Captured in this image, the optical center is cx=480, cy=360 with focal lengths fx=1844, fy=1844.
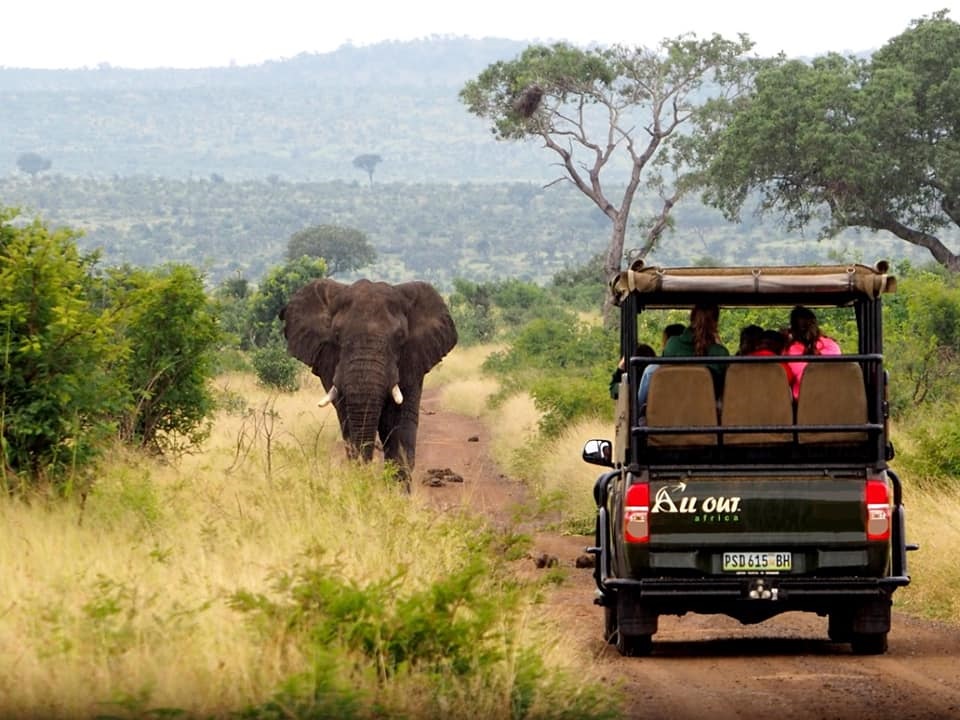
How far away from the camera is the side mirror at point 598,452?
10.8 metres

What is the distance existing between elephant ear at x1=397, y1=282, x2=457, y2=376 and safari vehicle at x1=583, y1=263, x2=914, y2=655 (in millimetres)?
8717

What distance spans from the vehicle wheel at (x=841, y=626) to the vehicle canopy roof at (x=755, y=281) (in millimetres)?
1779

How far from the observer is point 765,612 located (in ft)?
32.9

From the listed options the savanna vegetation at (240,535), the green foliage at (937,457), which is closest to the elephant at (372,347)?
the savanna vegetation at (240,535)

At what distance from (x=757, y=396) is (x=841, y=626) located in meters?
1.53

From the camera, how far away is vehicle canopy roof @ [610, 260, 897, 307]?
10.1 meters

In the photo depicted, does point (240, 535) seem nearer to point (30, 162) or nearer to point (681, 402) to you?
point (681, 402)

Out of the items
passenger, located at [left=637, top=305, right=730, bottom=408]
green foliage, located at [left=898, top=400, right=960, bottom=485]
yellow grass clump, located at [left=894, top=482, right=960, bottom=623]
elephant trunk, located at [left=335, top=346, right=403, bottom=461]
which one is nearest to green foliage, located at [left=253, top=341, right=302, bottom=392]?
elephant trunk, located at [left=335, top=346, right=403, bottom=461]

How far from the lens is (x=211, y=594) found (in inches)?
340

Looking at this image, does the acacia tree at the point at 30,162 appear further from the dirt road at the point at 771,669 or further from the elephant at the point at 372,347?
the dirt road at the point at 771,669

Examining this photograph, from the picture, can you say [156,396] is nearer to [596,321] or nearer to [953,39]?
[953,39]

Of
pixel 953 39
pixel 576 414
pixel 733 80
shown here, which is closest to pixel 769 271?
pixel 576 414

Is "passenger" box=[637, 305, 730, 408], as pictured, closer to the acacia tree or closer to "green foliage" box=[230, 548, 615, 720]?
"green foliage" box=[230, 548, 615, 720]

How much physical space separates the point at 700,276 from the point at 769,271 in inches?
17.4
